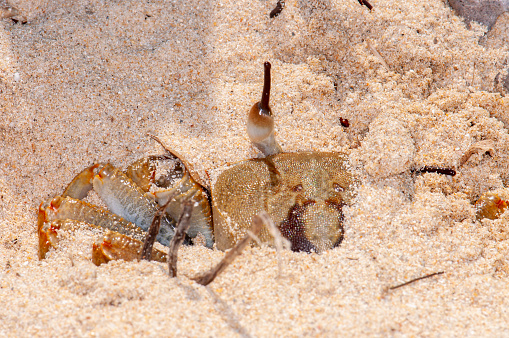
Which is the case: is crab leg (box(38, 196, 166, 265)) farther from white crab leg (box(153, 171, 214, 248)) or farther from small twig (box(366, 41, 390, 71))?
small twig (box(366, 41, 390, 71))

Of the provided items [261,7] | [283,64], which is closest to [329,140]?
[283,64]

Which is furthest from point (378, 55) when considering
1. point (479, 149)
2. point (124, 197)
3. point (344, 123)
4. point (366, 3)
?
point (124, 197)

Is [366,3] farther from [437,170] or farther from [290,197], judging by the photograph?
[290,197]

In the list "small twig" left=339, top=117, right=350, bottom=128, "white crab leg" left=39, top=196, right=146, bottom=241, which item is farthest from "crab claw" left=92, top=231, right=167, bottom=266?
"small twig" left=339, top=117, right=350, bottom=128

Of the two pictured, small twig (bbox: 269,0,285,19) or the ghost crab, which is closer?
the ghost crab

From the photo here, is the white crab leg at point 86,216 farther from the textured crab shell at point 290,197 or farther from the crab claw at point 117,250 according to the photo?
the textured crab shell at point 290,197

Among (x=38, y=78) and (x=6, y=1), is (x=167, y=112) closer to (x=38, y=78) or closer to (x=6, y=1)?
(x=38, y=78)
